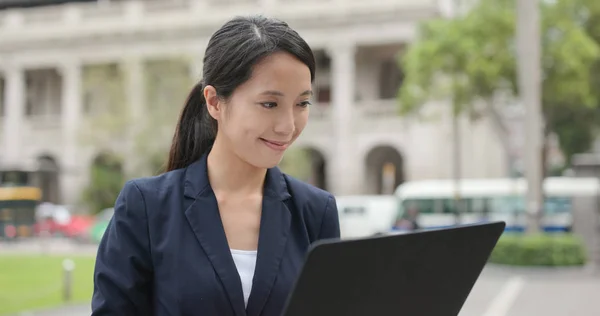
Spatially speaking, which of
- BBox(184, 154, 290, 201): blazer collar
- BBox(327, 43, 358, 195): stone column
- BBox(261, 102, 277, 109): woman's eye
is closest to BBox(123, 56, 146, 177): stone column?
BBox(327, 43, 358, 195): stone column

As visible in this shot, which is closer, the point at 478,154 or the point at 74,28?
the point at 478,154

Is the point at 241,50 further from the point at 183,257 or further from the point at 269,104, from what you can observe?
the point at 183,257

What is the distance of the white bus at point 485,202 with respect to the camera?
28.8 meters

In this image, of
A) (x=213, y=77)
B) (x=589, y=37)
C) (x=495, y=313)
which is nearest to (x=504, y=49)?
(x=589, y=37)

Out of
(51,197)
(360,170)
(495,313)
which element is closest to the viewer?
(495,313)

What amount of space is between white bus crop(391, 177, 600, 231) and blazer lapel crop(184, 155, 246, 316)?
26.9m

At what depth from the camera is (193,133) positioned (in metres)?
2.41

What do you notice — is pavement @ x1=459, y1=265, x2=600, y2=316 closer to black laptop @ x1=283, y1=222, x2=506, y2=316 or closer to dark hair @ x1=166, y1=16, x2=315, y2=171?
dark hair @ x1=166, y1=16, x2=315, y2=171

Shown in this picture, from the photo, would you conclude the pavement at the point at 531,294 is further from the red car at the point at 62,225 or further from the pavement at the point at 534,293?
the red car at the point at 62,225

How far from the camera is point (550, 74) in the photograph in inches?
1056

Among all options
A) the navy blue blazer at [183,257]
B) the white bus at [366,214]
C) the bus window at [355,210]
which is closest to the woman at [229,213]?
the navy blue blazer at [183,257]

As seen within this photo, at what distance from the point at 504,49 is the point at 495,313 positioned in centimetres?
1547

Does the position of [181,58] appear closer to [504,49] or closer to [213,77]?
[504,49]

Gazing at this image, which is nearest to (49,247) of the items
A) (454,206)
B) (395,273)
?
(454,206)
